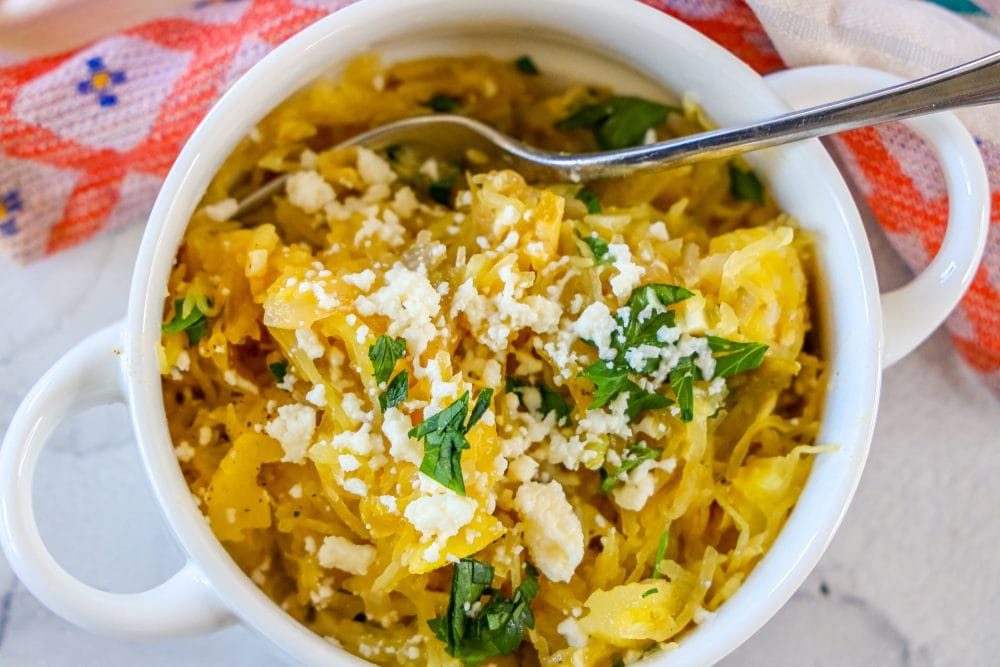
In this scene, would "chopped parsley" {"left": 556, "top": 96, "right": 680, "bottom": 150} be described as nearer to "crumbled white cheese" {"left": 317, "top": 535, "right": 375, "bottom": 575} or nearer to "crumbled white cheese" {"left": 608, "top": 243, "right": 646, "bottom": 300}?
"crumbled white cheese" {"left": 608, "top": 243, "right": 646, "bottom": 300}

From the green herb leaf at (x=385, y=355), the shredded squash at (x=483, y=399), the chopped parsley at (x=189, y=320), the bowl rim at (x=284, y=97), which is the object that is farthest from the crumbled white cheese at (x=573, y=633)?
the chopped parsley at (x=189, y=320)

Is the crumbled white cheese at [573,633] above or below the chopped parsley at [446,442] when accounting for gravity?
below

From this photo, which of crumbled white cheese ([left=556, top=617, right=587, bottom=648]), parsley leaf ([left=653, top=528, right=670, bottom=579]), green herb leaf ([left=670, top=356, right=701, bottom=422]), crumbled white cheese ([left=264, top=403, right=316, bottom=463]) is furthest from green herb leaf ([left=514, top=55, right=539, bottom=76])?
crumbled white cheese ([left=556, top=617, right=587, bottom=648])

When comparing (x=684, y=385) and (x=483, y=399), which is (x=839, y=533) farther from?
(x=483, y=399)

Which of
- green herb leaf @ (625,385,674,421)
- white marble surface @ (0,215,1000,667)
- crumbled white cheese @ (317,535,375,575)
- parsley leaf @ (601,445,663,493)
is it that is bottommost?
white marble surface @ (0,215,1000,667)

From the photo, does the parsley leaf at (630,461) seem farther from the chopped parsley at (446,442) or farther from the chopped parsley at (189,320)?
the chopped parsley at (189,320)

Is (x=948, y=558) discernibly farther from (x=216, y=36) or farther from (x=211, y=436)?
(x=216, y=36)

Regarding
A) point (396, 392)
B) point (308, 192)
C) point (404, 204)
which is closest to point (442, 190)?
point (404, 204)
